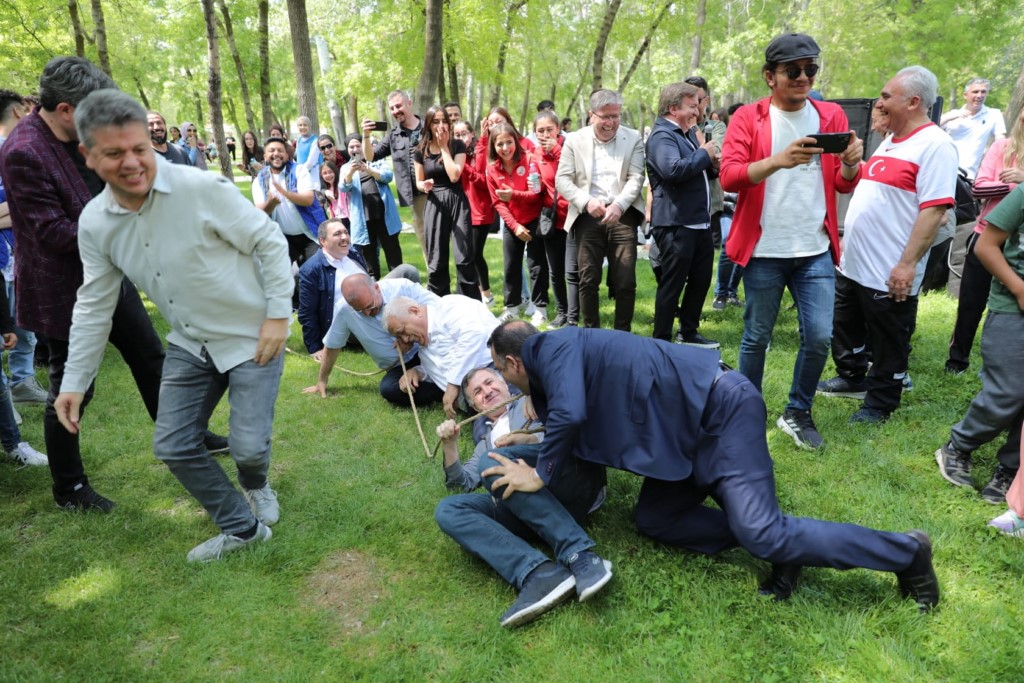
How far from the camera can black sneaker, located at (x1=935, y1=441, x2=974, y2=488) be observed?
11.2 feet

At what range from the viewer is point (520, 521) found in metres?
3.09

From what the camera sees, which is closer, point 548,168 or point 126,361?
point 126,361

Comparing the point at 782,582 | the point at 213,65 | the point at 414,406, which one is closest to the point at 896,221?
the point at 782,582

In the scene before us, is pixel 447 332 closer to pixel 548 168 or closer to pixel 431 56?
pixel 548 168

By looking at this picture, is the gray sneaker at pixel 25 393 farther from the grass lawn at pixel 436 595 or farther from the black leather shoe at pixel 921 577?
the black leather shoe at pixel 921 577

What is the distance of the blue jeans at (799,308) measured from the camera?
3660 mm

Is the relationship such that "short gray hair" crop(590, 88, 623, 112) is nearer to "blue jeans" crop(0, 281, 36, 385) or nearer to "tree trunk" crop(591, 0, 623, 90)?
"blue jeans" crop(0, 281, 36, 385)

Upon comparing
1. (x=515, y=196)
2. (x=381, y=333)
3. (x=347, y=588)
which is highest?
→ (x=515, y=196)

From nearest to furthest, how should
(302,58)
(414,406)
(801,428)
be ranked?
1. (801,428)
2. (414,406)
3. (302,58)

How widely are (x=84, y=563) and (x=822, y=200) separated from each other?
4.23 m

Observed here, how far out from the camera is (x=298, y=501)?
371 cm

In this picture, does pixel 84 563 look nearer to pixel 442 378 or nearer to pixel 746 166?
pixel 442 378

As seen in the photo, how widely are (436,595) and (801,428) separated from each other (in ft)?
7.88

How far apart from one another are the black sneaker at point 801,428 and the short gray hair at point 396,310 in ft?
8.24
